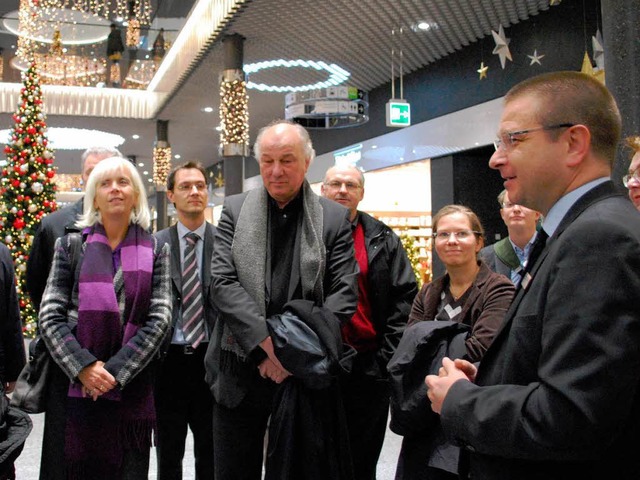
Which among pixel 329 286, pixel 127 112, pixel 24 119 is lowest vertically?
pixel 329 286

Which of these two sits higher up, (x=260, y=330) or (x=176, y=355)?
(x=260, y=330)

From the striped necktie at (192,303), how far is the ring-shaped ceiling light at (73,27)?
1147 cm

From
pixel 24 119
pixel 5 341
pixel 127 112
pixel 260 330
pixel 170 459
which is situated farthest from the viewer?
pixel 127 112

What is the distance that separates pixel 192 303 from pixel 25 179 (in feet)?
21.1

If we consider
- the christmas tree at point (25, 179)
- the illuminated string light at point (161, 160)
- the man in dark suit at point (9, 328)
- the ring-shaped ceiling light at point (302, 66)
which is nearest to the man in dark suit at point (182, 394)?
the man in dark suit at point (9, 328)

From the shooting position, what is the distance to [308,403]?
6.93 feet

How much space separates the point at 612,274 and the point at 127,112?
47.2 feet

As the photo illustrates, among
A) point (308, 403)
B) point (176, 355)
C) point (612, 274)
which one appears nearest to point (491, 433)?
point (612, 274)

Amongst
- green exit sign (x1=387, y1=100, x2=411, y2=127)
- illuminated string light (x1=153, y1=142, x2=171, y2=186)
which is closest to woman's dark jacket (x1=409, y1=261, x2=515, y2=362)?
green exit sign (x1=387, y1=100, x2=411, y2=127)

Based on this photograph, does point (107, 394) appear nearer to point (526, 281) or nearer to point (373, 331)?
point (373, 331)

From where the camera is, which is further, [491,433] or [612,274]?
[491,433]

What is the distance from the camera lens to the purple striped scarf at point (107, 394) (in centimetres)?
241

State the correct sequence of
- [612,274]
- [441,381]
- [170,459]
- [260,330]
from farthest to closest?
[170,459]
[260,330]
[441,381]
[612,274]

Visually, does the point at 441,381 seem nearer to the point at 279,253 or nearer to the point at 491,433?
the point at 491,433
